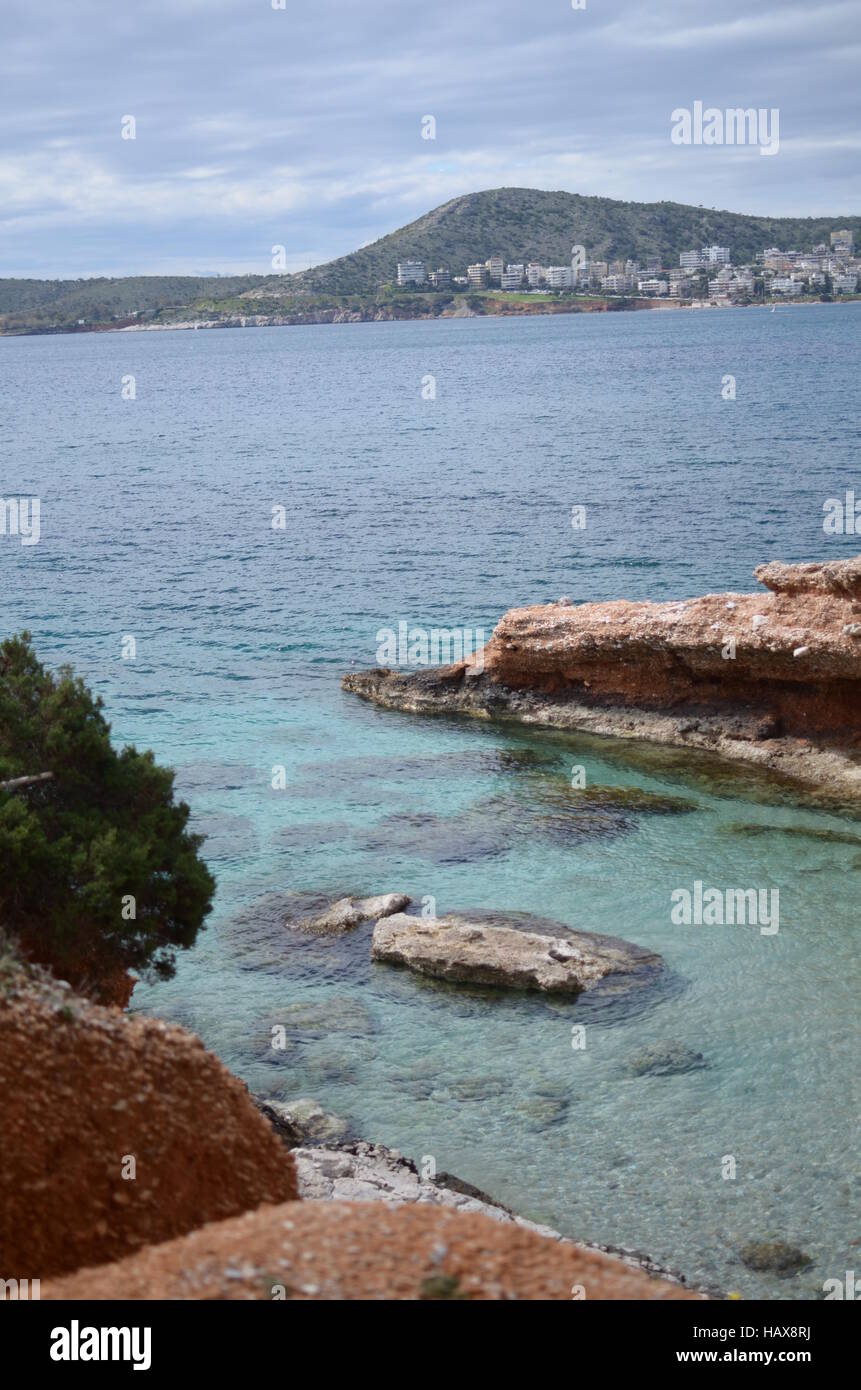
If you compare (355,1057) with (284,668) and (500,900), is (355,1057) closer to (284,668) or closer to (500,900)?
(500,900)

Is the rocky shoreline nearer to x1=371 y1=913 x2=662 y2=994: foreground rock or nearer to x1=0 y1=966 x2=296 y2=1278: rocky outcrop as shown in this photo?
x1=0 y1=966 x2=296 y2=1278: rocky outcrop

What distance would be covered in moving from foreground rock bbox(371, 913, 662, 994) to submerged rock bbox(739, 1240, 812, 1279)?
6772 millimetres

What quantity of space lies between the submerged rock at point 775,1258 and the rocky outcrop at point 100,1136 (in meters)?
7.22

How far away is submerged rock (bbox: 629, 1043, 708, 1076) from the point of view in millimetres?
19797

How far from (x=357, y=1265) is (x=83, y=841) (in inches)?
432

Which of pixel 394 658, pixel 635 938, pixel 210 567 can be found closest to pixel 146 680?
pixel 394 658

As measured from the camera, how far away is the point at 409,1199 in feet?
50.9

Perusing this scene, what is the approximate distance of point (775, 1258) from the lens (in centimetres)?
1555

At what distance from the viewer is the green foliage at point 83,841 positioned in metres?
16.9

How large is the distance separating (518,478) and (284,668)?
140 feet
